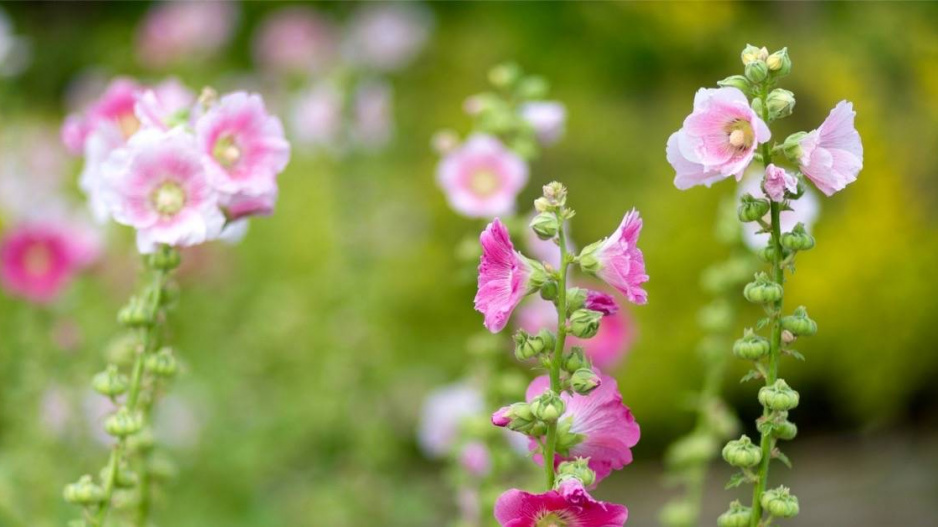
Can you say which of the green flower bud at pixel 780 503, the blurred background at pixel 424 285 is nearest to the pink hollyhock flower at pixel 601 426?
the green flower bud at pixel 780 503

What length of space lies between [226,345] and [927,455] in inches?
120

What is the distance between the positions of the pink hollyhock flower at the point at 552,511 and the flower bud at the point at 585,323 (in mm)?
156

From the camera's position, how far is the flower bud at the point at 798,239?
1.15 meters

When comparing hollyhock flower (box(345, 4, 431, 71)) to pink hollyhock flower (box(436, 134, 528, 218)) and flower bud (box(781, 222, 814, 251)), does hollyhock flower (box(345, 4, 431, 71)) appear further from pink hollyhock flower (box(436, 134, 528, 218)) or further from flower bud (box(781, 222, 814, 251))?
flower bud (box(781, 222, 814, 251))

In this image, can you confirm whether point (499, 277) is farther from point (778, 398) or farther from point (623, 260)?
point (778, 398)

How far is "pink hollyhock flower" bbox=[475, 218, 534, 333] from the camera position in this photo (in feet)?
3.64

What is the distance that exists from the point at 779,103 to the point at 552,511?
473 mm

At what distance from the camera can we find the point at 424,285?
552 cm

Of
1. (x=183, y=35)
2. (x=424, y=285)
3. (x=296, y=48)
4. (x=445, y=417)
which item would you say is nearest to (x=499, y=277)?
(x=445, y=417)

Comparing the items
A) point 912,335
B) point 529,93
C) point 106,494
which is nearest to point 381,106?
point 529,93

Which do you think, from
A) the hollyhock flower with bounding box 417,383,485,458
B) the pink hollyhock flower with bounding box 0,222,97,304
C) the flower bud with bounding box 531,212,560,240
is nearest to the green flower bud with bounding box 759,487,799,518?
the flower bud with bounding box 531,212,560,240

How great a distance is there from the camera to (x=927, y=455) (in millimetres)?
4875

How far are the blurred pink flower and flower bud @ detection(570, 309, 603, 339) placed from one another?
17.1ft

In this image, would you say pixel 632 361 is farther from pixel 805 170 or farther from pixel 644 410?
pixel 805 170
